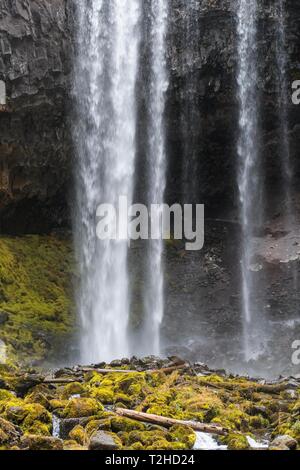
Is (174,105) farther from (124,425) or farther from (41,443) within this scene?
(41,443)

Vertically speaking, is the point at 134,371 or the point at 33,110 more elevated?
the point at 33,110

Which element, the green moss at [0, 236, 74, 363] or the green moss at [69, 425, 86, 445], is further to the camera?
the green moss at [0, 236, 74, 363]

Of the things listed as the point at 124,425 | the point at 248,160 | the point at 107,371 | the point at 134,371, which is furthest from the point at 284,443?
the point at 248,160

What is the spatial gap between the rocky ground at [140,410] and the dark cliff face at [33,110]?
9.14m

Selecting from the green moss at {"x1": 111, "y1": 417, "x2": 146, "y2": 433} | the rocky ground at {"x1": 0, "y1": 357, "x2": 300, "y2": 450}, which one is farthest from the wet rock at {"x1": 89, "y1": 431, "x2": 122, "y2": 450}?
the green moss at {"x1": 111, "y1": 417, "x2": 146, "y2": 433}

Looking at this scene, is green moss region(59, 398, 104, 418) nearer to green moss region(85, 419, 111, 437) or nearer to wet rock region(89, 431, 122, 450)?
green moss region(85, 419, 111, 437)

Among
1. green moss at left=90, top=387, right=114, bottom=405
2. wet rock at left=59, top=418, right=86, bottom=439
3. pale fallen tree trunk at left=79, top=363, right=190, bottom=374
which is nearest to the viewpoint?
wet rock at left=59, top=418, right=86, bottom=439

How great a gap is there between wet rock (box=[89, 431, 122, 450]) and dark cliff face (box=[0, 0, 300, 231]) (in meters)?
13.7

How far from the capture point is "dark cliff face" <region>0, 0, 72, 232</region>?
1855 cm

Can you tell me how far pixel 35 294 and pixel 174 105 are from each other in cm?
927

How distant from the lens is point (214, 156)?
24.0 meters

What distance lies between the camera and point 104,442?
713cm

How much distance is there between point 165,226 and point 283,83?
7481 millimetres
